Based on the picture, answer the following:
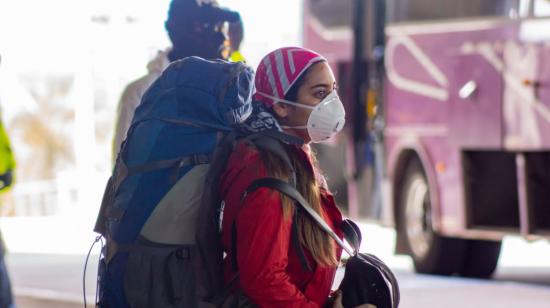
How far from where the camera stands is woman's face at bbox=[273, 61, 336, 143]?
4.64 m

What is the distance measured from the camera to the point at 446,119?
14445 millimetres

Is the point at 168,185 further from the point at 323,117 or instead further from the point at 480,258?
the point at 480,258

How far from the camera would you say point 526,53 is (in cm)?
1334

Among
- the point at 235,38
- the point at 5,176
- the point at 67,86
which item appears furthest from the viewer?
the point at 67,86

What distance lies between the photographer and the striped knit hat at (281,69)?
4.62 metres

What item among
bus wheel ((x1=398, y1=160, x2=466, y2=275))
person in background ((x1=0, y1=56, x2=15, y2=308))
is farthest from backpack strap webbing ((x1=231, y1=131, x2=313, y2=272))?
bus wheel ((x1=398, y1=160, x2=466, y2=275))

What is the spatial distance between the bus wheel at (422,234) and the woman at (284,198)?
994 cm

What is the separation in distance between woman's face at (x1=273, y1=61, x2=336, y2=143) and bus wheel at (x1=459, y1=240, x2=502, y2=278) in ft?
33.3

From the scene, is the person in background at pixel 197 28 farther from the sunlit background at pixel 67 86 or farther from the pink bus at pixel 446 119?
the sunlit background at pixel 67 86

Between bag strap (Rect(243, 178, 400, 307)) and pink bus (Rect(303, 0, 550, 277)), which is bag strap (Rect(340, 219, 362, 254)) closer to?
bag strap (Rect(243, 178, 400, 307))

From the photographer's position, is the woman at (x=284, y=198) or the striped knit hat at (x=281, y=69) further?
the striped knit hat at (x=281, y=69)

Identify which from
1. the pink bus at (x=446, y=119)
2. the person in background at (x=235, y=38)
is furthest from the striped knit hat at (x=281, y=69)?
the pink bus at (x=446, y=119)

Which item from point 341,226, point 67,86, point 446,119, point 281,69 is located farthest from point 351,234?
point 67,86

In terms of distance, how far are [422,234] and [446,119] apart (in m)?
1.03
